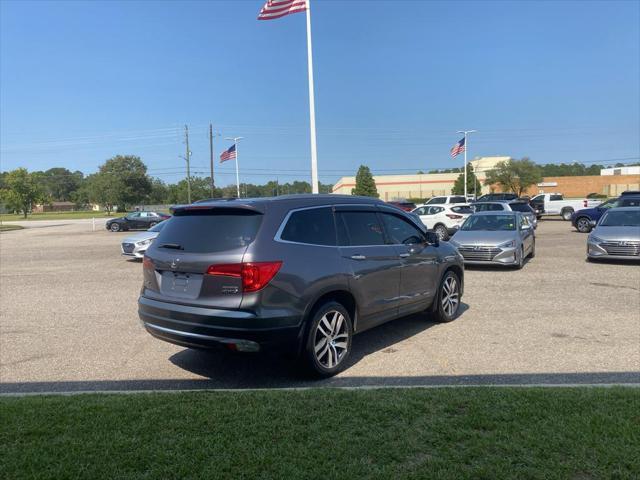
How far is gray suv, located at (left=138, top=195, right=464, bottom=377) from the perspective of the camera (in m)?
4.48

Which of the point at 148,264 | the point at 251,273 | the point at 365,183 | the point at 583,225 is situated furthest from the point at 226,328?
the point at 365,183

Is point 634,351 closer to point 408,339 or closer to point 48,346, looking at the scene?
point 408,339

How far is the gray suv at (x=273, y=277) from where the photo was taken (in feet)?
14.7

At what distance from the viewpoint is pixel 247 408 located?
3.78 m

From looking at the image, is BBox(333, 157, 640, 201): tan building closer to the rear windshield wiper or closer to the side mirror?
the side mirror

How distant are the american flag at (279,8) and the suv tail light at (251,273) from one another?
19081 mm

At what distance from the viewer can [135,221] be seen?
123 ft

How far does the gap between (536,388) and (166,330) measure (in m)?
3.43

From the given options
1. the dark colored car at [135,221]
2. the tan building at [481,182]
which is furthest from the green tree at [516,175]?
the dark colored car at [135,221]

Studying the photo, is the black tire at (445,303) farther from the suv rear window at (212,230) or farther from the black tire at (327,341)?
the suv rear window at (212,230)

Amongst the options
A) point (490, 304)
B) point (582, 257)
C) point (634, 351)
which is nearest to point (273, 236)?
point (634, 351)

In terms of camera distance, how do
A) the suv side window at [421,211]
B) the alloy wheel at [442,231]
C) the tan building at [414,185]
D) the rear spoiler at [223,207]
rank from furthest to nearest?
1. the tan building at [414,185]
2. the suv side window at [421,211]
3. the alloy wheel at [442,231]
4. the rear spoiler at [223,207]

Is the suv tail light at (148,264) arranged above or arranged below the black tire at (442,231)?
above

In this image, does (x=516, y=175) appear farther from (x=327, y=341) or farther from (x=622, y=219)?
(x=327, y=341)
